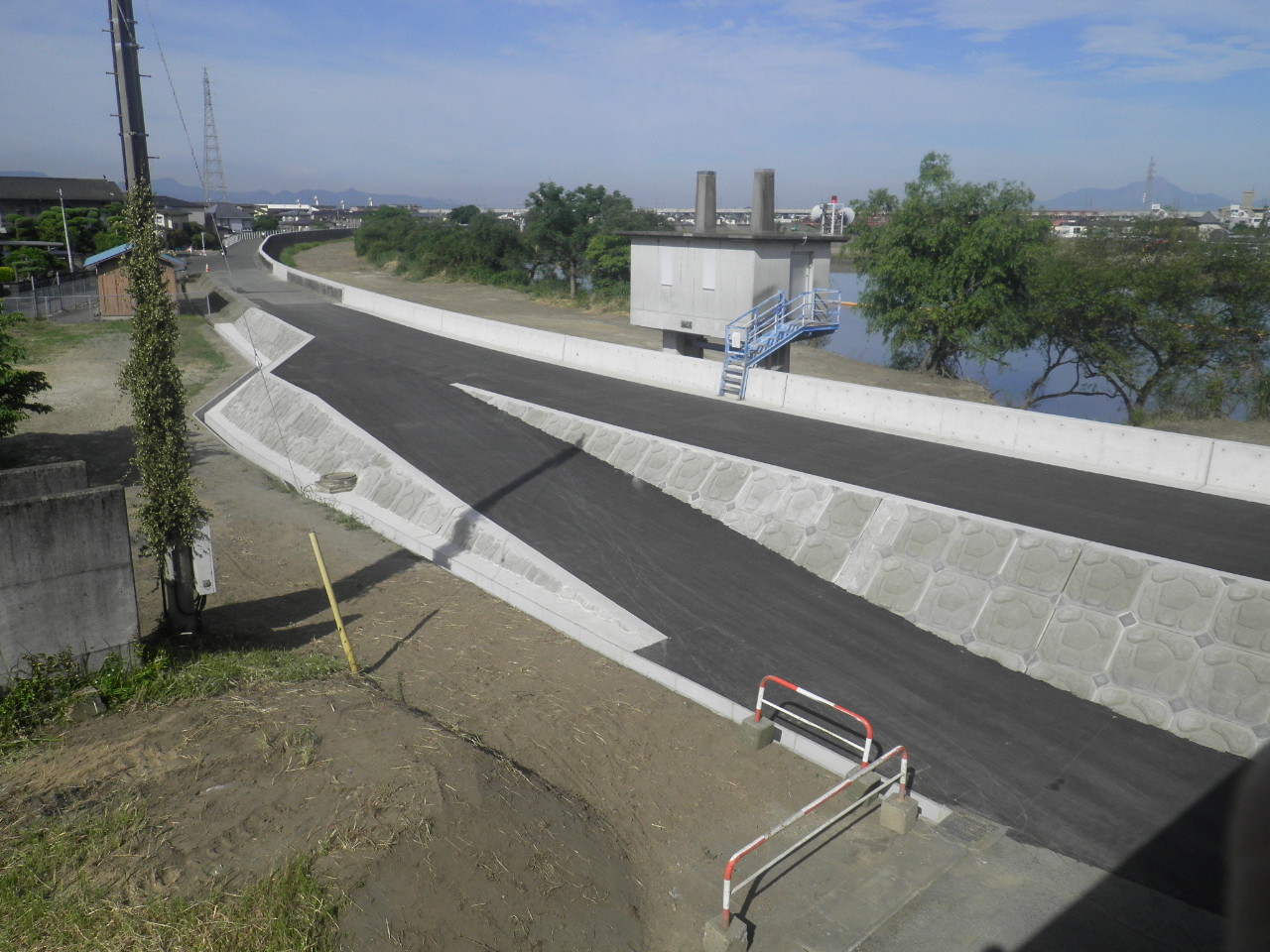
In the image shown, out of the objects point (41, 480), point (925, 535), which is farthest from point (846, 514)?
point (41, 480)

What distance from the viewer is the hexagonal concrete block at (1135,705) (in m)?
10.8

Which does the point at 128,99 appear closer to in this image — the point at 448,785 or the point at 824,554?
the point at 448,785

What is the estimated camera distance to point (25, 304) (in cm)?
4188

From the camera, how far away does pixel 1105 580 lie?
1234cm

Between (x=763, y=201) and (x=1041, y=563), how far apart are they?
656 inches

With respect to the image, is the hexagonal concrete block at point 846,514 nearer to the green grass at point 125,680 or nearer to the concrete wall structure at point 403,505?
the concrete wall structure at point 403,505

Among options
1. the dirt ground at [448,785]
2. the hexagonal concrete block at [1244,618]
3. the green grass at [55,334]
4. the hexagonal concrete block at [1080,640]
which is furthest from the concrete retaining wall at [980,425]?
the green grass at [55,334]

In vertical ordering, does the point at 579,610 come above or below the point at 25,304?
below

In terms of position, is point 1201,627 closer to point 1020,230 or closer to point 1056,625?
point 1056,625

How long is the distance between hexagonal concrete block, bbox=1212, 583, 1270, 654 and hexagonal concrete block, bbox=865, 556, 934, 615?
12.2 ft

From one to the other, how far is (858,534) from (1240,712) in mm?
5734

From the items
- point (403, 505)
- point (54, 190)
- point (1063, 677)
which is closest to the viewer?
point (1063, 677)

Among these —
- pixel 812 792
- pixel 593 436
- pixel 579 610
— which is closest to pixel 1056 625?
pixel 812 792

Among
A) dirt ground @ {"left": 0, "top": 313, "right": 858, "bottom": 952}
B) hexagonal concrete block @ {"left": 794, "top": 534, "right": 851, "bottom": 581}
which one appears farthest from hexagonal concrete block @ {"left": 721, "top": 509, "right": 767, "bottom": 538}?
dirt ground @ {"left": 0, "top": 313, "right": 858, "bottom": 952}
